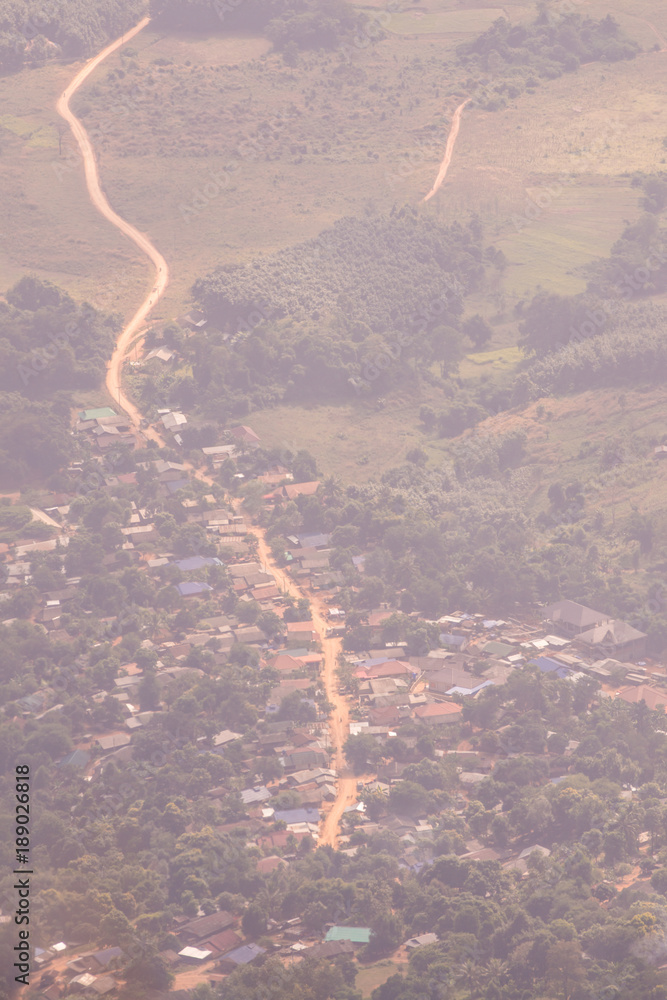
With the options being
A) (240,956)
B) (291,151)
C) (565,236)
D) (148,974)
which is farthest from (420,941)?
(291,151)

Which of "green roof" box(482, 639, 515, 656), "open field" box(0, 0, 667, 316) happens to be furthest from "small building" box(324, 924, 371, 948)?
"open field" box(0, 0, 667, 316)

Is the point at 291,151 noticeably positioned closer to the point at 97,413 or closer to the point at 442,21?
the point at 442,21

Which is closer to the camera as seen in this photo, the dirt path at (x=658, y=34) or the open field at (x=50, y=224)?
the open field at (x=50, y=224)

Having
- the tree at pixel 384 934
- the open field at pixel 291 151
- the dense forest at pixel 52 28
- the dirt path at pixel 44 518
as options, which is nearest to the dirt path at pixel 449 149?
the open field at pixel 291 151

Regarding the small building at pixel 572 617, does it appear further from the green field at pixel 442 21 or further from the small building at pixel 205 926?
the green field at pixel 442 21

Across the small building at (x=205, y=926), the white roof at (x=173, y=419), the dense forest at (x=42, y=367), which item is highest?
the dense forest at (x=42, y=367)

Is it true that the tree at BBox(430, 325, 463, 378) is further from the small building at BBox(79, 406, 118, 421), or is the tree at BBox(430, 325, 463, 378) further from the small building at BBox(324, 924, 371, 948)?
the small building at BBox(324, 924, 371, 948)

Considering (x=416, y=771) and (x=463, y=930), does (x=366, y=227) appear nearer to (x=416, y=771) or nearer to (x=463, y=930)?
(x=416, y=771)
